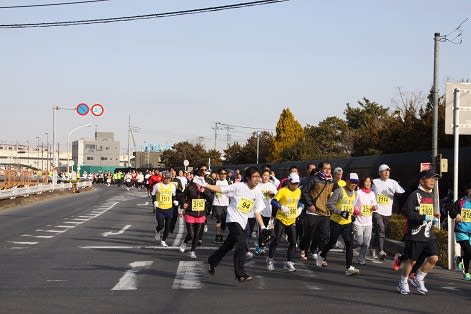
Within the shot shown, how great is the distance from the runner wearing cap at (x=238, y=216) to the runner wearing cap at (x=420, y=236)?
235 centimetres


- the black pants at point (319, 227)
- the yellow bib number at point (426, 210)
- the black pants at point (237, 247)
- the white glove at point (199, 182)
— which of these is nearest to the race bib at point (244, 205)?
the black pants at point (237, 247)

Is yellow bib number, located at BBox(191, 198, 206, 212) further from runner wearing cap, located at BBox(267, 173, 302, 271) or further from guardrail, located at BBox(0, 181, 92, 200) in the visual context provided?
guardrail, located at BBox(0, 181, 92, 200)

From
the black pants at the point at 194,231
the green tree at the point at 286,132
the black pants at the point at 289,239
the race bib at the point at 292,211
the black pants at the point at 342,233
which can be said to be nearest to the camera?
the black pants at the point at 342,233

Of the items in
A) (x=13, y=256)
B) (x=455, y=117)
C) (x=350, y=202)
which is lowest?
(x=13, y=256)

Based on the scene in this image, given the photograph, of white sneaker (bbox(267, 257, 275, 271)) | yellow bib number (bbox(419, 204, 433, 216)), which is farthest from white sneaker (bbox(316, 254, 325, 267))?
yellow bib number (bbox(419, 204, 433, 216))

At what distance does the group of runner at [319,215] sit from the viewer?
9.73 meters

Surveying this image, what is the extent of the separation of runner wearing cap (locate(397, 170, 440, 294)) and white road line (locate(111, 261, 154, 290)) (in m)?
3.85

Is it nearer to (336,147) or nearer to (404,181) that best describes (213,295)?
(404,181)

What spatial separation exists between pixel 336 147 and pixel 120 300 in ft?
226

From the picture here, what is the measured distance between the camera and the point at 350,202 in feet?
39.8

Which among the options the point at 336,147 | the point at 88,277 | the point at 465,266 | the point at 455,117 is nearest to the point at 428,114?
the point at 455,117

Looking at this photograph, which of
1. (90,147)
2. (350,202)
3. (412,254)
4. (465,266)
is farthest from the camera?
(90,147)

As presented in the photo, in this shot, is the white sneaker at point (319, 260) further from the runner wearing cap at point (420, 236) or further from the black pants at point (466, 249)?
the runner wearing cap at point (420, 236)

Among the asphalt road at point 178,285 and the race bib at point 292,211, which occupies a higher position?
the race bib at point 292,211
